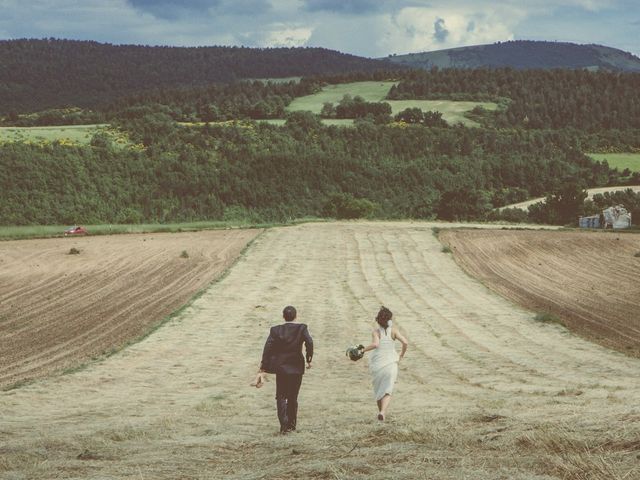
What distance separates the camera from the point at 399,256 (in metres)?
48.0

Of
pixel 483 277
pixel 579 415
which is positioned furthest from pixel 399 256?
pixel 579 415

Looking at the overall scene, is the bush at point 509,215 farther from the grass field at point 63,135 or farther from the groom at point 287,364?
the groom at point 287,364

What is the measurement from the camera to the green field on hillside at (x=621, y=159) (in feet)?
373

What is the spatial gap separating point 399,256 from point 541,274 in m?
9.24

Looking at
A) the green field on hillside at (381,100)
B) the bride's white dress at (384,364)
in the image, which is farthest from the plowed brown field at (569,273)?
the green field on hillside at (381,100)

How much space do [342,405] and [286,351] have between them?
342cm

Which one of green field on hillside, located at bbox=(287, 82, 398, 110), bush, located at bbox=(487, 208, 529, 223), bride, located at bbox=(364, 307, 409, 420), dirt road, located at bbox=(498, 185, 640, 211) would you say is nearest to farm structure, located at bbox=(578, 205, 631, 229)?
bush, located at bbox=(487, 208, 529, 223)

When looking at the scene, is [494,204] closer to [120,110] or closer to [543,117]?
[543,117]

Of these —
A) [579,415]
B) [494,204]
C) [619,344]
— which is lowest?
[494,204]

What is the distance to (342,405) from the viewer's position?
49.7 ft

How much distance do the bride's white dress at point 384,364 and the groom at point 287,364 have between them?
1121 millimetres

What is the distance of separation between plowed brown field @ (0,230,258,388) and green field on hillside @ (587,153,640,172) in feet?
242

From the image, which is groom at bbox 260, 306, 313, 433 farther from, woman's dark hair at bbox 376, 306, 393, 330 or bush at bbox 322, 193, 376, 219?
bush at bbox 322, 193, 376, 219

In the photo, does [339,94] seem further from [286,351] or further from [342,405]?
[286,351]
